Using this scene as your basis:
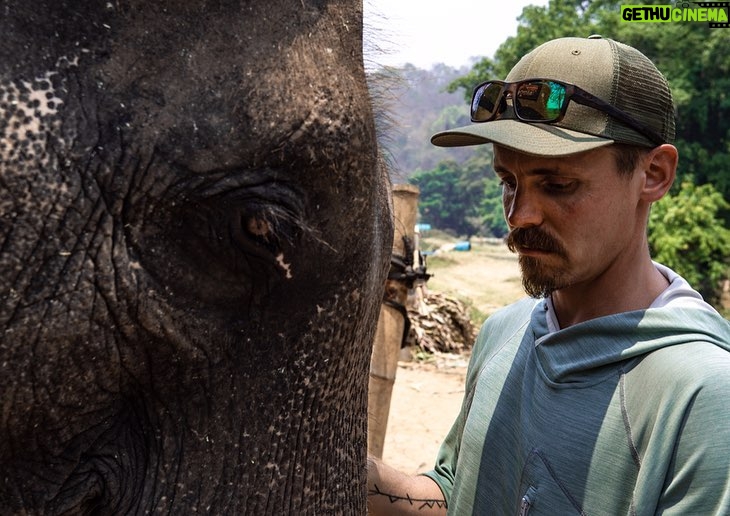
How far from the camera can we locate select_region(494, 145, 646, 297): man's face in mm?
1376

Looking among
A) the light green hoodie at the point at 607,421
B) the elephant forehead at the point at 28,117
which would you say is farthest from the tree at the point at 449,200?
the elephant forehead at the point at 28,117

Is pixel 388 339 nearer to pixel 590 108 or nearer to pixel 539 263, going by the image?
pixel 539 263

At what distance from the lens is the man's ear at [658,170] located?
4.64 feet

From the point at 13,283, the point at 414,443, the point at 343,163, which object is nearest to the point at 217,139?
the point at 343,163

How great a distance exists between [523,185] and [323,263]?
44cm

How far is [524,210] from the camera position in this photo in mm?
1410

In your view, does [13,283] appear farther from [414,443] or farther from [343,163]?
[414,443]

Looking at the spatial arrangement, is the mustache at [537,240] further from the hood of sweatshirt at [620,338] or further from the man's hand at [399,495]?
the man's hand at [399,495]

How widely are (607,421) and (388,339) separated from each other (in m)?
2.36

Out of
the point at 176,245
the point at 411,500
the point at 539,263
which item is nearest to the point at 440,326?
the point at 411,500

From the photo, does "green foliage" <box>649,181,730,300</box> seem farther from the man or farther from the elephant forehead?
the elephant forehead

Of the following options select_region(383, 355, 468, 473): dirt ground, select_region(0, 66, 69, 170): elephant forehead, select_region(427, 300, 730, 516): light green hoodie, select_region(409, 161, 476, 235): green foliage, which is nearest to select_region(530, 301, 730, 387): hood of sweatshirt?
select_region(427, 300, 730, 516): light green hoodie

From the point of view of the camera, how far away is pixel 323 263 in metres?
Result: 1.21

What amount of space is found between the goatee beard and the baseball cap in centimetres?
17
